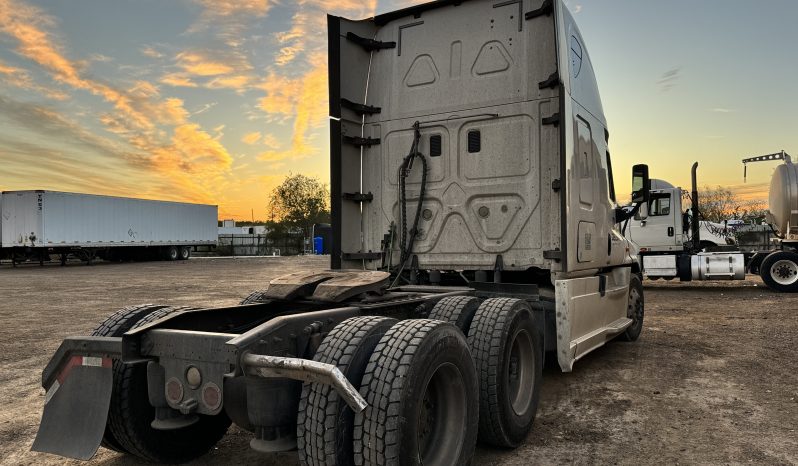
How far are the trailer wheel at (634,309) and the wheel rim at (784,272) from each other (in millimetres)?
9439

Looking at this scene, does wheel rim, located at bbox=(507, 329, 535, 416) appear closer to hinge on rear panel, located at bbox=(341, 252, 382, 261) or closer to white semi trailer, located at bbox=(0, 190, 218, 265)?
hinge on rear panel, located at bbox=(341, 252, 382, 261)

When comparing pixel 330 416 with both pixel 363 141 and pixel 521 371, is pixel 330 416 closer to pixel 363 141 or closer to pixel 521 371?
pixel 521 371

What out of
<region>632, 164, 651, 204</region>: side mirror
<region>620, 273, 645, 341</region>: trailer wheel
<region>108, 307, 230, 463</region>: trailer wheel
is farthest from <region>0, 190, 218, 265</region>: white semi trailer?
<region>632, 164, 651, 204</region>: side mirror

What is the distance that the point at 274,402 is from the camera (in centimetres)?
272

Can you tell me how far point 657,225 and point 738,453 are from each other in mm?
13655

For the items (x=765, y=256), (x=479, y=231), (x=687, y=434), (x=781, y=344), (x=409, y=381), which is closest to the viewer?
(x=409, y=381)

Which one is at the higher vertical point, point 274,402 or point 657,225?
point 657,225

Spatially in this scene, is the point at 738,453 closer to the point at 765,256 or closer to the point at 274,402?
the point at 274,402

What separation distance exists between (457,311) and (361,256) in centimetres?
193

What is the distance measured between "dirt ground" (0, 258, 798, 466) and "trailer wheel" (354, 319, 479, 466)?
669 mm

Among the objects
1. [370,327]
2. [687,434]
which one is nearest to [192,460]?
[370,327]

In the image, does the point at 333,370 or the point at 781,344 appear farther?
the point at 781,344

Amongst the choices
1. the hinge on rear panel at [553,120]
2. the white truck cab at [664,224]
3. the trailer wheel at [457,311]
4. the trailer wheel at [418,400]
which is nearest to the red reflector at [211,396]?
the trailer wheel at [418,400]

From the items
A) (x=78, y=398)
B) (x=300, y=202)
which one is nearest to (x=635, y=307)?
(x=78, y=398)
